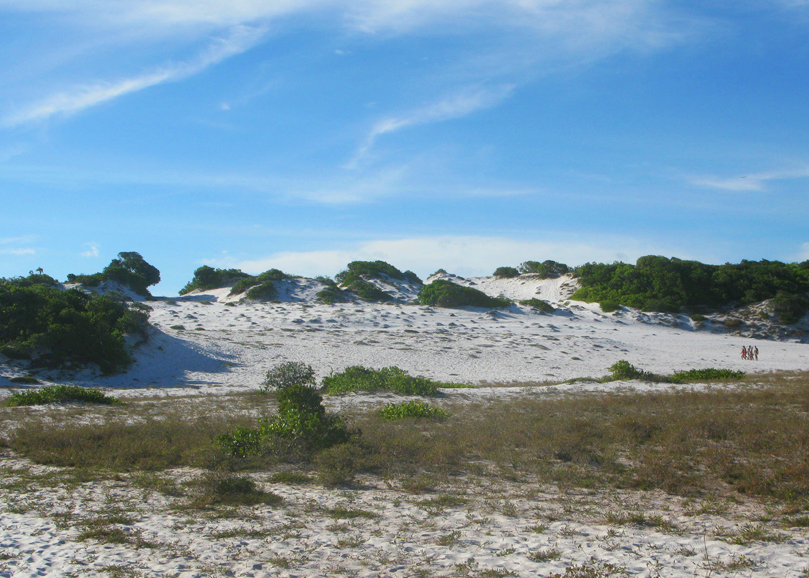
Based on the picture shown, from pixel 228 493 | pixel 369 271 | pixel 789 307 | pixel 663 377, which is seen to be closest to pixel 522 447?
pixel 228 493

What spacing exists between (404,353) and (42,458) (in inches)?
786

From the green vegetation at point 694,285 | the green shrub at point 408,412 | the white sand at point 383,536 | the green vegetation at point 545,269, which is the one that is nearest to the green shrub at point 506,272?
the green vegetation at point 545,269

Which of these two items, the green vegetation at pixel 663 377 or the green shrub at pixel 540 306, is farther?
the green shrub at pixel 540 306

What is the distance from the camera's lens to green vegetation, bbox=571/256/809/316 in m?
44.8

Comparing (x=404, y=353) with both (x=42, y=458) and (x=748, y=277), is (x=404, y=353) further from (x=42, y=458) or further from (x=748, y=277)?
(x=748, y=277)

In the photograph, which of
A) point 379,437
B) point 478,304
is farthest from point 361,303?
point 379,437

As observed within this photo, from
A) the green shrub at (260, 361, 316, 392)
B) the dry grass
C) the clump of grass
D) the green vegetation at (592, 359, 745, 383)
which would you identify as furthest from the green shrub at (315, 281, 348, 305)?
the clump of grass

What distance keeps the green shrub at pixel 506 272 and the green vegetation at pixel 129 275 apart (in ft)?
128

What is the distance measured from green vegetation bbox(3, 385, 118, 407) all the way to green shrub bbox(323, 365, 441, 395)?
6.68 m

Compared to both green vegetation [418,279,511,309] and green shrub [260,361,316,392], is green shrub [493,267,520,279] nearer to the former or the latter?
green vegetation [418,279,511,309]

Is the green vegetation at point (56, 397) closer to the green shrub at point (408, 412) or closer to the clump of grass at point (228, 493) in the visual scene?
the green shrub at point (408, 412)

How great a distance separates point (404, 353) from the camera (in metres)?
27.2

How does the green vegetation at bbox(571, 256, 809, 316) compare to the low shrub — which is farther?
the green vegetation at bbox(571, 256, 809, 316)

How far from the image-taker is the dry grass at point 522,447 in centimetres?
732
